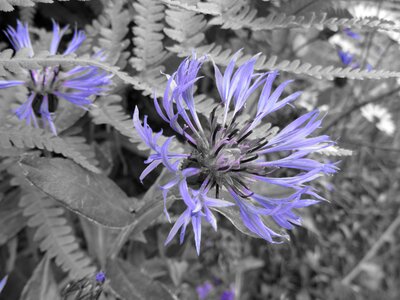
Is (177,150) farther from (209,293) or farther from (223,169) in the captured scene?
(209,293)

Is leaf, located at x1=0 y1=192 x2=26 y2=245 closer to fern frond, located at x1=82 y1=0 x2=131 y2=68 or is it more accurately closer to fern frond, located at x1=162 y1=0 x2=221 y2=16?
fern frond, located at x1=82 y1=0 x2=131 y2=68

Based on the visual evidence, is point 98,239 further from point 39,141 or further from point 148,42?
point 148,42

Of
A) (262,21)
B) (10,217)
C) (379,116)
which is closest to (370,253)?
(379,116)

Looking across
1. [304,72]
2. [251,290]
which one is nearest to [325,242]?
[251,290]

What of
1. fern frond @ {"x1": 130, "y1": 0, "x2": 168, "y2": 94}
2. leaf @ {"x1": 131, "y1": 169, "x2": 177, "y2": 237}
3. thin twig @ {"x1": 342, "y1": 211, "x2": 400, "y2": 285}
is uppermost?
fern frond @ {"x1": 130, "y1": 0, "x2": 168, "y2": 94}

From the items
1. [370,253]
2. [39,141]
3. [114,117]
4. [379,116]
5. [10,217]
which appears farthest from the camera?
[370,253]

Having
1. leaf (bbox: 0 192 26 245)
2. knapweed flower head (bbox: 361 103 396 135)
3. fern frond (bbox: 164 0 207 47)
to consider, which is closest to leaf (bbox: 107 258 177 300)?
leaf (bbox: 0 192 26 245)

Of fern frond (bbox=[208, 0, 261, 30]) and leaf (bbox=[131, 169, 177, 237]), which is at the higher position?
fern frond (bbox=[208, 0, 261, 30])
